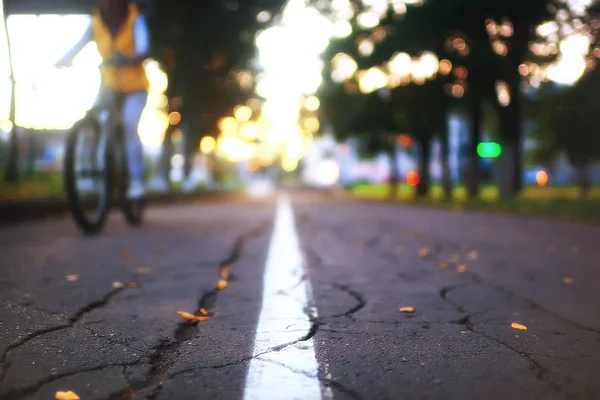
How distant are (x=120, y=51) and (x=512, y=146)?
1536 centimetres

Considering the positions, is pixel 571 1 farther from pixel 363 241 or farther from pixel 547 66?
pixel 363 241

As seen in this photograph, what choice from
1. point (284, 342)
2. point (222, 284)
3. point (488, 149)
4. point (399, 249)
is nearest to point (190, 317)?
point (284, 342)

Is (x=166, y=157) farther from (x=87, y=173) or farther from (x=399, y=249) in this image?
(x=399, y=249)

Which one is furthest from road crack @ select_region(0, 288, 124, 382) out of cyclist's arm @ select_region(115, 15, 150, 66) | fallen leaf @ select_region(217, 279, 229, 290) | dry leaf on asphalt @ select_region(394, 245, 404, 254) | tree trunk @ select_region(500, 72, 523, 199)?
tree trunk @ select_region(500, 72, 523, 199)

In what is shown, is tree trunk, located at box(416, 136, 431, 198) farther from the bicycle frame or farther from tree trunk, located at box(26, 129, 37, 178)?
the bicycle frame

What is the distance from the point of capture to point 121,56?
783cm

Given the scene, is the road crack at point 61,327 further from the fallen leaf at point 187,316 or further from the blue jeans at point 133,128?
the blue jeans at point 133,128

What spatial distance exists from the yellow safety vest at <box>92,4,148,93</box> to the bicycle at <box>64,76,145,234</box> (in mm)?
261

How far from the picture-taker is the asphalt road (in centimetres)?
238

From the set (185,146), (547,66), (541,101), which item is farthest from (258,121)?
(547,66)

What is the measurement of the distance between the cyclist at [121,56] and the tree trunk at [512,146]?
14.4 meters

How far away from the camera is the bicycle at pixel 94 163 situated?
6.94m

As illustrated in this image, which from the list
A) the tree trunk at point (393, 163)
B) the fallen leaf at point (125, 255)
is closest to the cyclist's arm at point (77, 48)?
the fallen leaf at point (125, 255)

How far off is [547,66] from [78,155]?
57.0 feet
